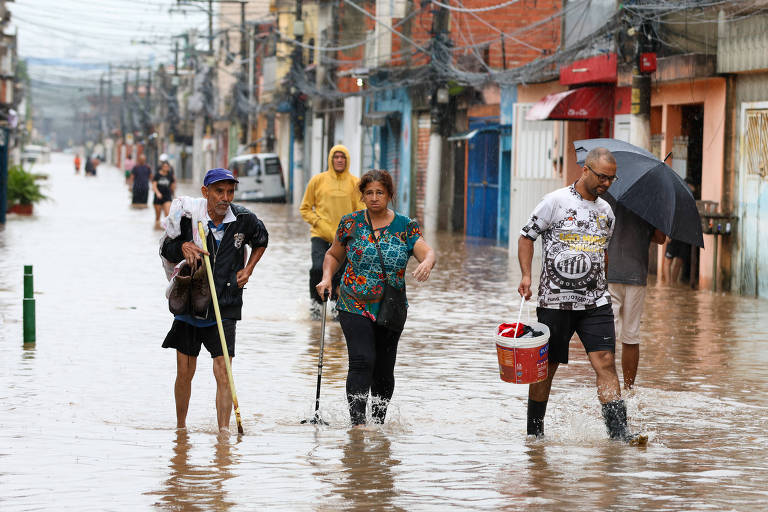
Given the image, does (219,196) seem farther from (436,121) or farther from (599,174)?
(436,121)

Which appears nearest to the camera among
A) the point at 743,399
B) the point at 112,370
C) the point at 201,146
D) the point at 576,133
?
the point at 743,399

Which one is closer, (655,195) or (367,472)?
(367,472)

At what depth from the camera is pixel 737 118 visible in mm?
19062

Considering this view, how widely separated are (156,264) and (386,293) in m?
13.7

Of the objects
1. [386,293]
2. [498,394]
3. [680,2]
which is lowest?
[498,394]

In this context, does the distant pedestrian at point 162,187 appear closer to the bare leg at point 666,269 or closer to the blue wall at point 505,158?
the blue wall at point 505,158

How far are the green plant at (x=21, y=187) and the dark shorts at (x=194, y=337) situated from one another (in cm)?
2742

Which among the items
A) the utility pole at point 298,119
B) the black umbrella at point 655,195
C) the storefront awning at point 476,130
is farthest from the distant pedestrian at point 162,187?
the black umbrella at point 655,195

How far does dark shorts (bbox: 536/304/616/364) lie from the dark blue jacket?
1.64 metres

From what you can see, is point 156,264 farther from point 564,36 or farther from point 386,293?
point 386,293

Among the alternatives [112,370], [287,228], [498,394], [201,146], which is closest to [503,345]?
[498,394]

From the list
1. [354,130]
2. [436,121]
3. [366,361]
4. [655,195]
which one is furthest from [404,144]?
[366,361]

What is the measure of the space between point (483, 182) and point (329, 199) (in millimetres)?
18433

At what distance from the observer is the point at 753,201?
18516 mm
